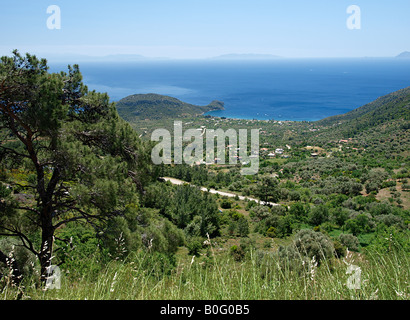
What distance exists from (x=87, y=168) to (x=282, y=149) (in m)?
53.5

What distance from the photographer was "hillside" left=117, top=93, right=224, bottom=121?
283 ft

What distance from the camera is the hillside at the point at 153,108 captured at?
8619cm

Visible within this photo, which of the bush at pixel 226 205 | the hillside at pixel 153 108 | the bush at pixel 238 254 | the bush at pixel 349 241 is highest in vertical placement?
the hillside at pixel 153 108

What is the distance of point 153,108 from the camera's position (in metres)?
90.8

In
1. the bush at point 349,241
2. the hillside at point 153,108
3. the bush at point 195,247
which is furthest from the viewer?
the hillside at point 153,108

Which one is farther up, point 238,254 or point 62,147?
point 62,147

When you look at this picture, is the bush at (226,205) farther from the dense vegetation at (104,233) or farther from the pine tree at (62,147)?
the pine tree at (62,147)

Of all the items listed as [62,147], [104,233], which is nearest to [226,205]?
[104,233]

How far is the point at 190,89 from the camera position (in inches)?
6053

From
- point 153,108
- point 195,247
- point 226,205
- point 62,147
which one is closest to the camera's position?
point 62,147

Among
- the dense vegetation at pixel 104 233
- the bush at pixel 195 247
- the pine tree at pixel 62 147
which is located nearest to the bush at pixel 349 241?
the dense vegetation at pixel 104 233

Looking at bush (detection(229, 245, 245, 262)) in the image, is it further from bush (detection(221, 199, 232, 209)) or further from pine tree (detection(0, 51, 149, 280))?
bush (detection(221, 199, 232, 209))

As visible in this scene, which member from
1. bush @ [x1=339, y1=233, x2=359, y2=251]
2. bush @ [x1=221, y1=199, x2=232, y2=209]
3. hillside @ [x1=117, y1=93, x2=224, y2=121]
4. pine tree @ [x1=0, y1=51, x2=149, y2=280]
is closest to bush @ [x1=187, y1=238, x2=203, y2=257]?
bush @ [x1=339, y1=233, x2=359, y2=251]

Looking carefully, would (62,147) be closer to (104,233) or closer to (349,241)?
(104,233)
